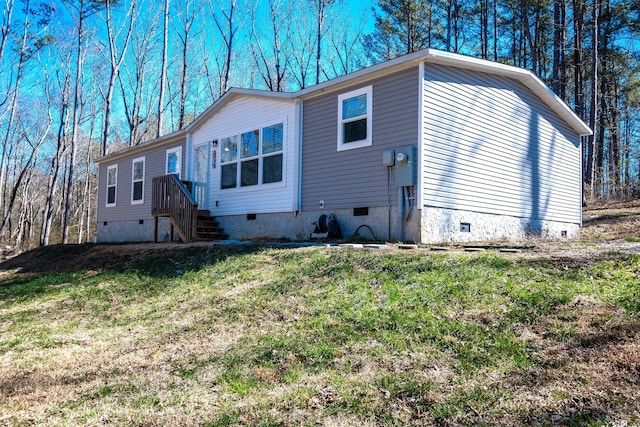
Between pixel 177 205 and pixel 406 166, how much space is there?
615cm

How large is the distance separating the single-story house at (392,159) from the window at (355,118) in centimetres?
2

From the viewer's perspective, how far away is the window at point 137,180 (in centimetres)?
1572

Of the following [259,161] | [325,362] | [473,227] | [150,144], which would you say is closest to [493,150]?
[473,227]

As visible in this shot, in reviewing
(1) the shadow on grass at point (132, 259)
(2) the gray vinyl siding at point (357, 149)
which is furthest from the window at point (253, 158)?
(1) the shadow on grass at point (132, 259)

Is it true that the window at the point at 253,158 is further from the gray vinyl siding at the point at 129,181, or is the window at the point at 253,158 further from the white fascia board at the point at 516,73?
the white fascia board at the point at 516,73

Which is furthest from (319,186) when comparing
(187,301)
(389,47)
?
(389,47)

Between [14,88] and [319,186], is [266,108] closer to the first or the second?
[319,186]

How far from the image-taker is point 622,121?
2359cm

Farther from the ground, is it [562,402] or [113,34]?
[113,34]

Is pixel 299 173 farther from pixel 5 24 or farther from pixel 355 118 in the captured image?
pixel 5 24

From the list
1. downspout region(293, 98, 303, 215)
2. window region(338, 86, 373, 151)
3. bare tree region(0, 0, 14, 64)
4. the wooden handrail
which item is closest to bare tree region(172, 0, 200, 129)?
bare tree region(0, 0, 14, 64)

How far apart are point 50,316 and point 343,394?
5122mm

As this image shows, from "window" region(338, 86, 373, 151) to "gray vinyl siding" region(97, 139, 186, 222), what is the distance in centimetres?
620

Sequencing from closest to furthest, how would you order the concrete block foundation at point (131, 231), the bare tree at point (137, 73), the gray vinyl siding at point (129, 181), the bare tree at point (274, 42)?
the concrete block foundation at point (131, 231), the gray vinyl siding at point (129, 181), the bare tree at point (137, 73), the bare tree at point (274, 42)
